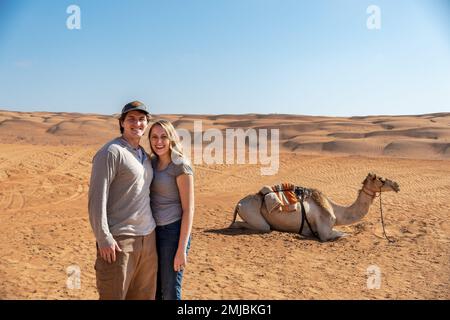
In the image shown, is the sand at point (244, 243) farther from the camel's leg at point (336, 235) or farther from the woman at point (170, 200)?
the woman at point (170, 200)

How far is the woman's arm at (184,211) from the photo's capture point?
3240 mm

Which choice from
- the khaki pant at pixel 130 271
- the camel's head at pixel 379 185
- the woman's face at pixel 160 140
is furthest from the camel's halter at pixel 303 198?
the woman's face at pixel 160 140

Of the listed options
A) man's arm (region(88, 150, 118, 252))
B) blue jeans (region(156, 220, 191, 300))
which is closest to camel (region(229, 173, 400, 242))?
blue jeans (region(156, 220, 191, 300))

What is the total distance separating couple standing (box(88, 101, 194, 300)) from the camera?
9.63 ft

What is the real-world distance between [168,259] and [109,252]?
0.55 meters

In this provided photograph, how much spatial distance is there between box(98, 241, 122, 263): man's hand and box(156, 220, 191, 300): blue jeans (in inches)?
16.0

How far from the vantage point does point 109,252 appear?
2.98 metres

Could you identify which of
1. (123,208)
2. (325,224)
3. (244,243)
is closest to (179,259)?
(123,208)

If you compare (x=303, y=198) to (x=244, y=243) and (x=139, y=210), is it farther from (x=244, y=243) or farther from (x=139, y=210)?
(x=139, y=210)

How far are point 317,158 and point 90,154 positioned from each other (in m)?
11.0

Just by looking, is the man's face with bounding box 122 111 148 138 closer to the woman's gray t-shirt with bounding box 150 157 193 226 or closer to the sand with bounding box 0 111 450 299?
the woman's gray t-shirt with bounding box 150 157 193 226

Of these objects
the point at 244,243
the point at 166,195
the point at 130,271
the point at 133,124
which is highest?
the point at 133,124

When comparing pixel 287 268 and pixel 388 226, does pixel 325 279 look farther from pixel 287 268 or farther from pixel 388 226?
pixel 388 226

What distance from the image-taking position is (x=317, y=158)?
67.3 feet
